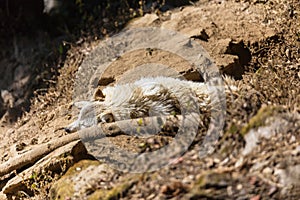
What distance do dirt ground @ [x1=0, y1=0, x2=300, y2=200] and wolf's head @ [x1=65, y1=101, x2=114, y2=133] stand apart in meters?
0.41

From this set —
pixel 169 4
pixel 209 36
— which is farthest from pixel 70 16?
pixel 209 36

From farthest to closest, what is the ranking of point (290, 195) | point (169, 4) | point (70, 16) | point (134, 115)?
point (70, 16)
point (169, 4)
point (134, 115)
point (290, 195)

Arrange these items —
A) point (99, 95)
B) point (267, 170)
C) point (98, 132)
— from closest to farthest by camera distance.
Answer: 1. point (267, 170)
2. point (98, 132)
3. point (99, 95)

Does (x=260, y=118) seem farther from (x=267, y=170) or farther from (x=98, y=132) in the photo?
(x=98, y=132)

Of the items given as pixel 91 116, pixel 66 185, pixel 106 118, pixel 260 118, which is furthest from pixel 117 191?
pixel 91 116

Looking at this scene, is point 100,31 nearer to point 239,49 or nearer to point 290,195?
point 239,49

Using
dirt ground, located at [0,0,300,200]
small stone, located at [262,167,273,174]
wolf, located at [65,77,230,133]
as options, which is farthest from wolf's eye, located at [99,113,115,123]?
small stone, located at [262,167,273,174]

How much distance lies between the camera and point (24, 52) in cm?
956

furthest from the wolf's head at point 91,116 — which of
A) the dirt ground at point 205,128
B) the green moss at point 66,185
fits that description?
the green moss at point 66,185

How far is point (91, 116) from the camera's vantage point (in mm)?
5344

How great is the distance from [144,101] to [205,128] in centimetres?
129

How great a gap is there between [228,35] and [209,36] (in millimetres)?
275

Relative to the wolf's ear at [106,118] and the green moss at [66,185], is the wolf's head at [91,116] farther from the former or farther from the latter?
the green moss at [66,185]

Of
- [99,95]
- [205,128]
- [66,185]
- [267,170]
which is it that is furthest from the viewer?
[99,95]
